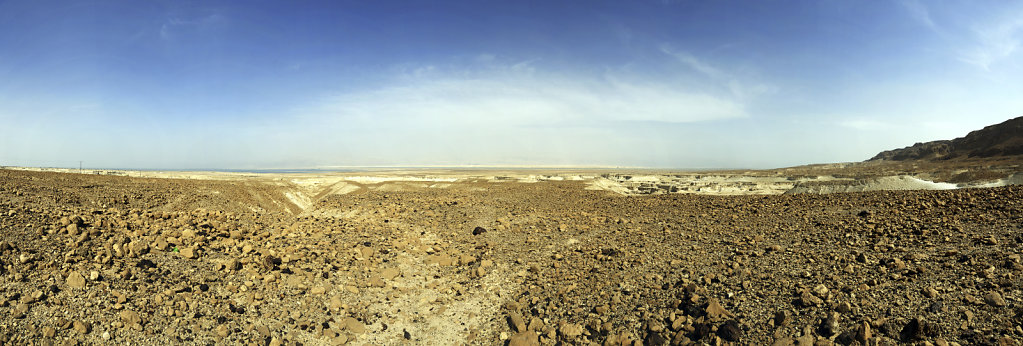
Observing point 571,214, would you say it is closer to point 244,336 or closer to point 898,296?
point 898,296

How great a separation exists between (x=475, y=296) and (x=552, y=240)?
3.64 meters

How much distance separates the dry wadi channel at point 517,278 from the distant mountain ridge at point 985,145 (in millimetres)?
92198

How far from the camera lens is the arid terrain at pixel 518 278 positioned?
5.95 metres

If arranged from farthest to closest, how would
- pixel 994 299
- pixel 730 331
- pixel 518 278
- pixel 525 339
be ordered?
pixel 518 278, pixel 525 339, pixel 730 331, pixel 994 299

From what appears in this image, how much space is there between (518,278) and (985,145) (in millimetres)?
114826

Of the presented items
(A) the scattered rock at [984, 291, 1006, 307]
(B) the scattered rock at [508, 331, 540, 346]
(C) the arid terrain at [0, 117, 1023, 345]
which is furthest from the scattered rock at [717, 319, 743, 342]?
(A) the scattered rock at [984, 291, 1006, 307]

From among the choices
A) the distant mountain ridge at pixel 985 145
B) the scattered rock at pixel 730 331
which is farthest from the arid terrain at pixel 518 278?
the distant mountain ridge at pixel 985 145

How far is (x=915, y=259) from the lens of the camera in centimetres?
736

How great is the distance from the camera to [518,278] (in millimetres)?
9133

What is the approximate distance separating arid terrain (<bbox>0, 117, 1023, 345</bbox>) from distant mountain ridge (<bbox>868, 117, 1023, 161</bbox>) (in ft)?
302

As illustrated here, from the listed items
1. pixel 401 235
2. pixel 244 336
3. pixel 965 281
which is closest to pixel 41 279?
pixel 244 336

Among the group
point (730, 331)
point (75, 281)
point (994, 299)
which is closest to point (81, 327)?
point (75, 281)

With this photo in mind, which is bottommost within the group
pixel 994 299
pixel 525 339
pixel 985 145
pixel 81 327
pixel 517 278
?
pixel 525 339

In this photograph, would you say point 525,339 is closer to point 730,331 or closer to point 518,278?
point 518,278
